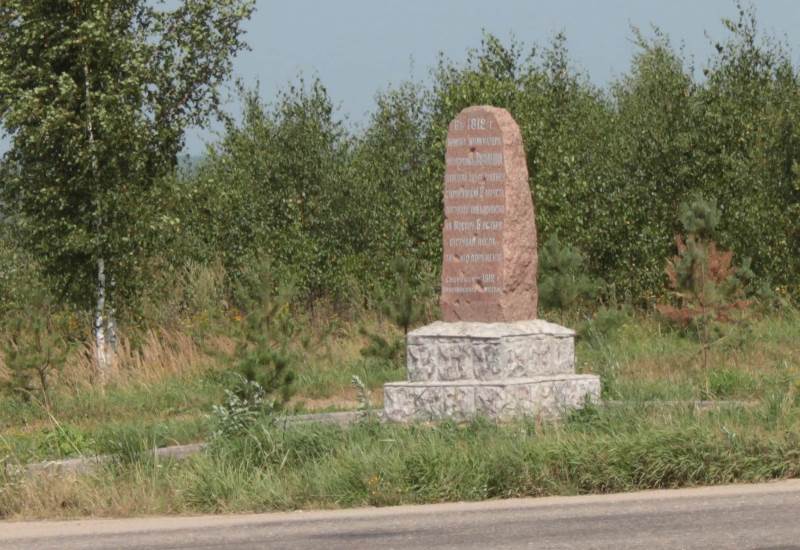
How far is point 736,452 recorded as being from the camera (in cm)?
1213

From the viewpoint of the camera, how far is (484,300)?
1541cm

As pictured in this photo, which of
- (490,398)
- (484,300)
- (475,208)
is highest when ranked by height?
(475,208)

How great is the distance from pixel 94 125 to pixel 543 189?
854cm

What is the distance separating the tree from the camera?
74.6ft

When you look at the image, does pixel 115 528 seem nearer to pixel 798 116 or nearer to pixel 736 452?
pixel 736 452

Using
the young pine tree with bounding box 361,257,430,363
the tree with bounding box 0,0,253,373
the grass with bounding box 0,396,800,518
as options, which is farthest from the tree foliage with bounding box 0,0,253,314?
the grass with bounding box 0,396,800,518

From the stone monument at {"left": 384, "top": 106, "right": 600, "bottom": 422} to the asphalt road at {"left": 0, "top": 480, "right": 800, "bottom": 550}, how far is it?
11.7ft

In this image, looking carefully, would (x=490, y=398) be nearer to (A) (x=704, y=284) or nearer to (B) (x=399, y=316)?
(A) (x=704, y=284)

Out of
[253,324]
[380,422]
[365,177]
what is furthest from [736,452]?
[365,177]

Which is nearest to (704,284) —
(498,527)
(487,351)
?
(487,351)

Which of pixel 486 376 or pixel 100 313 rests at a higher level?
pixel 100 313

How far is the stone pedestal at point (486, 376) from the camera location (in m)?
14.8

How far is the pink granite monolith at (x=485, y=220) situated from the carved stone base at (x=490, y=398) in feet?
2.63

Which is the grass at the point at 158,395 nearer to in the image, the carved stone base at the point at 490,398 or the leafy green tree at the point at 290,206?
the carved stone base at the point at 490,398
